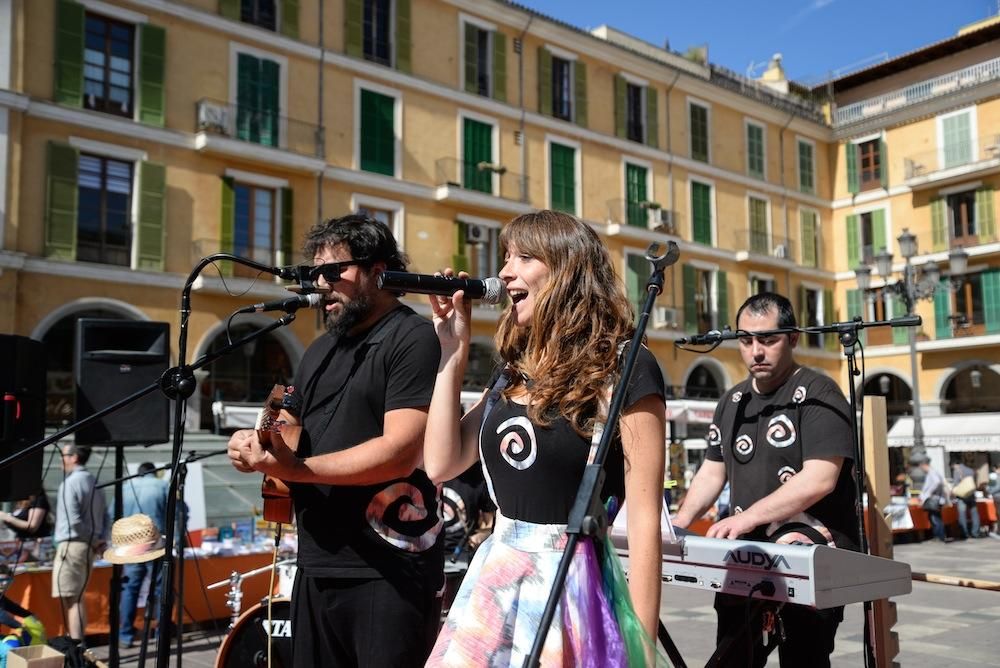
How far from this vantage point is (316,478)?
2746mm

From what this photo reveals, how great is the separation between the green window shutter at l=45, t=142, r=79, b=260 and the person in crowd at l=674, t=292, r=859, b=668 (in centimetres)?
1580

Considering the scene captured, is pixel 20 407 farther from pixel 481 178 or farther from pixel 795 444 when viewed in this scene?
pixel 481 178

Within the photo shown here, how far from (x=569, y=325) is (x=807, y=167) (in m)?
32.9

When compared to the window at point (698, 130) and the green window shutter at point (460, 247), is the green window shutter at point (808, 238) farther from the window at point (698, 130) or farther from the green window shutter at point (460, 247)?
the green window shutter at point (460, 247)

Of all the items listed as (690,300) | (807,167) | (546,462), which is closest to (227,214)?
(690,300)

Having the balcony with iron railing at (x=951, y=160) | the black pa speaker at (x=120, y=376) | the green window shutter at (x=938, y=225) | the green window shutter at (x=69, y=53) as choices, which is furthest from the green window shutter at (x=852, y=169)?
the black pa speaker at (x=120, y=376)

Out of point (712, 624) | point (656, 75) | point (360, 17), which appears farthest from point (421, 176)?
point (712, 624)

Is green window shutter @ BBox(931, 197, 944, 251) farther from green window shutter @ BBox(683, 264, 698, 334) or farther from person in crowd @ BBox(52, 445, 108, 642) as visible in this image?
person in crowd @ BBox(52, 445, 108, 642)

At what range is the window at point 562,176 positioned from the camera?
81.8 ft

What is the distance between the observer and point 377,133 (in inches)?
856

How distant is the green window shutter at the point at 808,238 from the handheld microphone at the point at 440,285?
31467 mm

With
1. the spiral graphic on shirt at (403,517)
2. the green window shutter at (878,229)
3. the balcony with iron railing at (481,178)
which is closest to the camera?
the spiral graphic on shirt at (403,517)

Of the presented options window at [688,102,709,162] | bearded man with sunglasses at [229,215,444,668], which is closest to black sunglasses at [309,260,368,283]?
bearded man with sunglasses at [229,215,444,668]

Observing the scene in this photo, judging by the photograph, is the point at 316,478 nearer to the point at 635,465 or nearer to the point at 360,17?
→ the point at 635,465
